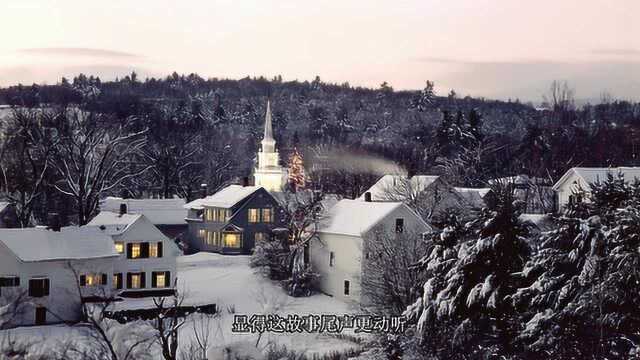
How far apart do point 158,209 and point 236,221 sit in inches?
357

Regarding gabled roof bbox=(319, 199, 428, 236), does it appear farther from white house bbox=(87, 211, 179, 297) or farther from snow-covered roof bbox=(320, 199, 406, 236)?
white house bbox=(87, 211, 179, 297)

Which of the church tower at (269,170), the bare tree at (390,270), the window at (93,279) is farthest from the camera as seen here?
the church tower at (269,170)

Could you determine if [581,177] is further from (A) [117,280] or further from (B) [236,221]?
(A) [117,280]

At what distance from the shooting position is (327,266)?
54031 mm

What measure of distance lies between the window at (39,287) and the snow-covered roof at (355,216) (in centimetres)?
1627

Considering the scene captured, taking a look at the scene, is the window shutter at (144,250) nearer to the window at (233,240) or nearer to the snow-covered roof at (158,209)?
the window at (233,240)

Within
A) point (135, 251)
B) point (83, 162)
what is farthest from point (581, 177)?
point (83, 162)

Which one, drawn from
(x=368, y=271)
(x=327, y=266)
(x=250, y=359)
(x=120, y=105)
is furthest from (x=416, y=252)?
(x=120, y=105)

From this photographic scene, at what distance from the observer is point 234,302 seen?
164ft

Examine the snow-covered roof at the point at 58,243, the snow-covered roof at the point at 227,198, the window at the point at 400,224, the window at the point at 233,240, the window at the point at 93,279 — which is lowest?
the window at the point at 93,279

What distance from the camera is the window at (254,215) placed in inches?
2606

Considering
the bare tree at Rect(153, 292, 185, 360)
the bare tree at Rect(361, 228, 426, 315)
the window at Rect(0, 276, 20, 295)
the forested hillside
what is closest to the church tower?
the forested hillside

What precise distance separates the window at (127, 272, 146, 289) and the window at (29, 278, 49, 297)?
20.3 feet

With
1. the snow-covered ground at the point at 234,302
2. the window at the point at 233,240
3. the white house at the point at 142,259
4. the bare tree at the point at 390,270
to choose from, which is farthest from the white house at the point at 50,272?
the window at the point at 233,240
